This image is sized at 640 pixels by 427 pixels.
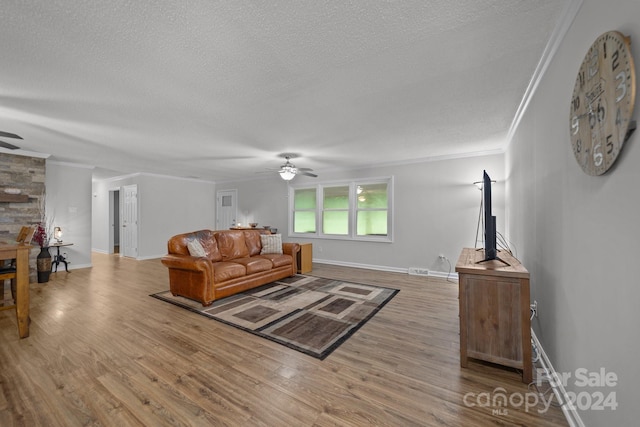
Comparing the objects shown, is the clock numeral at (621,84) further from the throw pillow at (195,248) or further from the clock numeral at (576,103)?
the throw pillow at (195,248)

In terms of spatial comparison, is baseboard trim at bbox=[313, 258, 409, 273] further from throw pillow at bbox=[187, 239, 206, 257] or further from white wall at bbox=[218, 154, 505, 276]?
throw pillow at bbox=[187, 239, 206, 257]

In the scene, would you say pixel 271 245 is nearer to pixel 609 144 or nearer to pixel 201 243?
pixel 201 243

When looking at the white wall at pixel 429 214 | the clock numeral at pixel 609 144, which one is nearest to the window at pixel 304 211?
the white wall at pixel 429 214

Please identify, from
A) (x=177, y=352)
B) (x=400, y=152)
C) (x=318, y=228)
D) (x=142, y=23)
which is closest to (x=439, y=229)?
(x=400, y=152)

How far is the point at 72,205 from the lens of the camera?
5734 millimetres

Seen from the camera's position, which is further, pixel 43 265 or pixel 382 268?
pixel 382 268

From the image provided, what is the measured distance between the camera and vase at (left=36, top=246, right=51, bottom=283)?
4.62m

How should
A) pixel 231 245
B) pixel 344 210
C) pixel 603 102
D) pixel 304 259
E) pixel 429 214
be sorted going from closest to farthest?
1. pixel 603 102
2. pixel 231 245
3. pixel 429 214
4. pixel 304 259
5. pixel 344 210

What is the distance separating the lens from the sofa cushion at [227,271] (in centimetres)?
357

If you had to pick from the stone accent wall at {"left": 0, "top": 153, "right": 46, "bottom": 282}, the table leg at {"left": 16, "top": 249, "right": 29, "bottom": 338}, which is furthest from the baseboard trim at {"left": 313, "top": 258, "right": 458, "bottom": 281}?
the stone accent wall at {"left": 0, "top": 153, "right": 46, "bottom": 282}

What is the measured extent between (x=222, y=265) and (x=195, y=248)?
1.58ft

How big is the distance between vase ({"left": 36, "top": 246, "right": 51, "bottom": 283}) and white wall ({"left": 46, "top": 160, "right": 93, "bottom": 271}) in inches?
34.2

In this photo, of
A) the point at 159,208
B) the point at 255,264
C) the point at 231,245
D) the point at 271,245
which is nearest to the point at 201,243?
the point at 231,245

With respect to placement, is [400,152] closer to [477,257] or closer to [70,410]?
[477,257]
